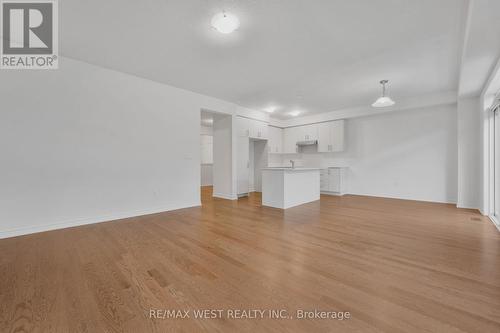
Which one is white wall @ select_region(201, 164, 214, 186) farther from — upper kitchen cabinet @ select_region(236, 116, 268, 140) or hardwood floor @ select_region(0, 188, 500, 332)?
hardwood floor @ select_region(0, 188, 500, 332)

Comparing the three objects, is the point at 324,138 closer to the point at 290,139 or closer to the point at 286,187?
the point at 290,139

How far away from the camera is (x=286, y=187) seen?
4.79 m

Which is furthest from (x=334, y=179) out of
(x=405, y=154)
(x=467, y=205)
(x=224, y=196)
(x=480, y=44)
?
(x=480, y=44)

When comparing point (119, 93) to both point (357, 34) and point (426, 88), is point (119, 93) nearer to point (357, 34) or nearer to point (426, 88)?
point (357, 34)

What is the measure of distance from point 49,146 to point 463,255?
5.98 meters

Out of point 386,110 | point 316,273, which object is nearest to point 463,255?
point 316,273

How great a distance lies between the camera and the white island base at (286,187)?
15.7 ft

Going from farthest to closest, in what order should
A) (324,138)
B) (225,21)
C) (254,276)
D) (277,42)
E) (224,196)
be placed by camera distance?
(324,138) < (224,196) < (277,42) < (225,21) < (254,276)

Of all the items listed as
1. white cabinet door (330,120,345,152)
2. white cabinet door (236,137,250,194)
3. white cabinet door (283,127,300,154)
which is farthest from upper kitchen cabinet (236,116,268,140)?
white cabinet door (330,120,345,152)

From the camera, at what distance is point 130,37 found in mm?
2934

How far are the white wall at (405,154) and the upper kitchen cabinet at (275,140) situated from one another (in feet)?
7.53

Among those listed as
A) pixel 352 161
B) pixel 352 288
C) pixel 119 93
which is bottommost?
pixel 352 288

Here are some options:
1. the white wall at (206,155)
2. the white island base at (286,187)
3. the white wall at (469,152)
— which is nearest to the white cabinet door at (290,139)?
the white island base at (286,187)

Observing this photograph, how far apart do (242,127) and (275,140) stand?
2.08 meters
